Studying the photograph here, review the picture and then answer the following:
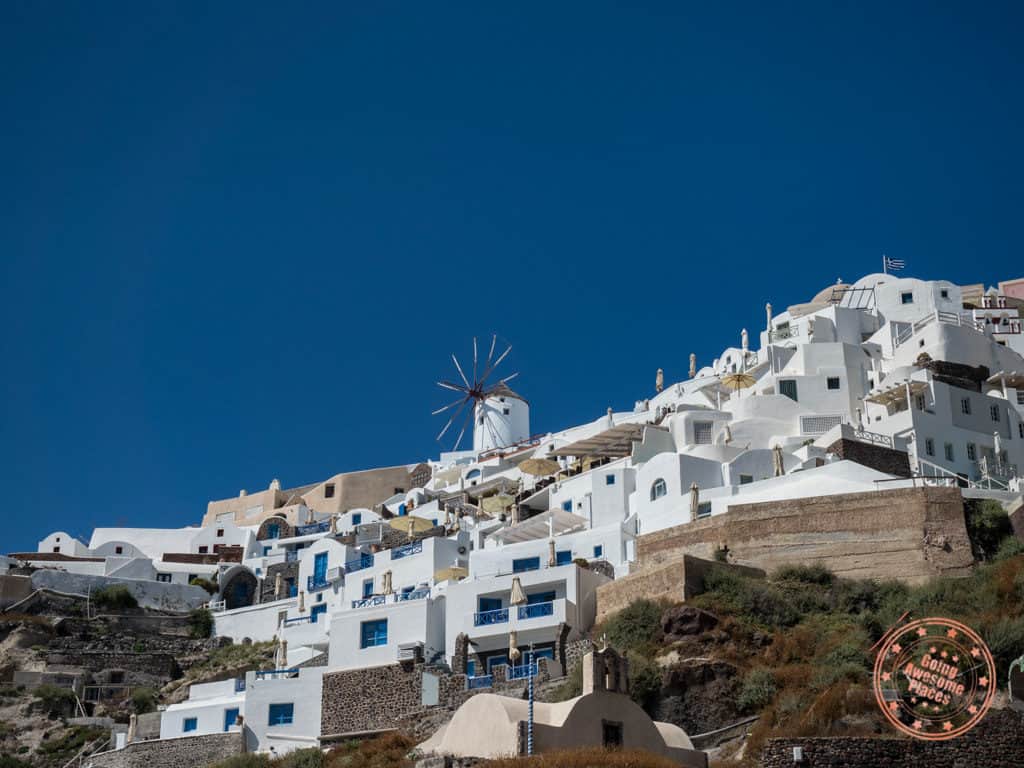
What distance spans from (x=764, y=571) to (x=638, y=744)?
17.6 meters

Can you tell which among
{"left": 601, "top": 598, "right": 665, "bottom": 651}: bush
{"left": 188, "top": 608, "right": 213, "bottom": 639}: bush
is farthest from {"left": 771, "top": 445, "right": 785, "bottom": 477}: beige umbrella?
{"left": 188, "top": 608, "right": 213, "bottom": 639}: bush

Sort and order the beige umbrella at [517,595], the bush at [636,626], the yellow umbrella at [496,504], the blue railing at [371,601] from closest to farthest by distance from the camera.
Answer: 1. the bush at [636,626]
2. the beige umbrella at [517,595]
3. the blue railing at [371,601]
4. the yellow umbrella at [496,504]

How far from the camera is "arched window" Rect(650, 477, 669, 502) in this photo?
53625 millimetres

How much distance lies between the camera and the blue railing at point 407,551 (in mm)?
56312

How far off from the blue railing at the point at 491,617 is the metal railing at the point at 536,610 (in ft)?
1.93

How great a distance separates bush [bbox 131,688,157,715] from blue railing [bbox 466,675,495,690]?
16.7m

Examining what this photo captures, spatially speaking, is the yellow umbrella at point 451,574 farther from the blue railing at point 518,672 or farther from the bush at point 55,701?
the bush at point 55,701

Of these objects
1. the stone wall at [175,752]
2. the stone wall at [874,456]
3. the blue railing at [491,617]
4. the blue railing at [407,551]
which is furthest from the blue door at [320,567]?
the stone wall at [874,456]

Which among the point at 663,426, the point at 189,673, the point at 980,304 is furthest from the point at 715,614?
the point at 980,304

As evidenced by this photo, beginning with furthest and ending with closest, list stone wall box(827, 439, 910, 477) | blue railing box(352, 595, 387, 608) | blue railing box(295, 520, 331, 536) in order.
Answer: blue railing box(295, 520, 331, 536)
stone wall box(827, 439, 910, 477)
blue railing box(352, 595, 387, 608)

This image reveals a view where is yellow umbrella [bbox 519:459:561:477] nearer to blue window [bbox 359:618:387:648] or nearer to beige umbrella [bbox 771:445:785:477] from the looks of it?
beige umbrella [bbox 771:445:785:477]

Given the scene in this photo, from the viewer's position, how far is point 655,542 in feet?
162

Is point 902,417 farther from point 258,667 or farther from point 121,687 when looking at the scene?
point 121,687

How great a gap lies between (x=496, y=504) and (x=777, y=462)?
61.4ft
